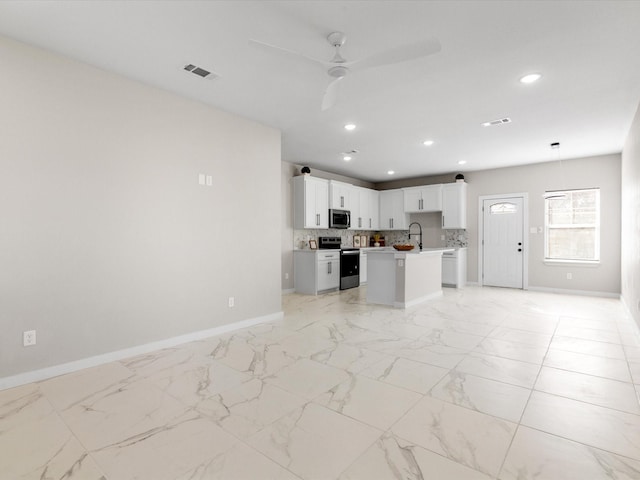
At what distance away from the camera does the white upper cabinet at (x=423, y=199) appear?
310 inches

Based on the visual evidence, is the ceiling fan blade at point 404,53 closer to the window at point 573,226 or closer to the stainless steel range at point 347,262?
the stainless steel range at point 347,262

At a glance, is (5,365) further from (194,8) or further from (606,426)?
(606,426)

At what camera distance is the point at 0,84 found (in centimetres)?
254

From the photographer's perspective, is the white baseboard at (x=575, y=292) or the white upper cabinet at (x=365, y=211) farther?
the white upper cabinet at (x=365, y=211)

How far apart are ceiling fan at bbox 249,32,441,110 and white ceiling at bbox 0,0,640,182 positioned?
101 millimetres

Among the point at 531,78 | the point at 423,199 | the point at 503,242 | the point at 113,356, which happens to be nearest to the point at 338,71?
the point at 531,78

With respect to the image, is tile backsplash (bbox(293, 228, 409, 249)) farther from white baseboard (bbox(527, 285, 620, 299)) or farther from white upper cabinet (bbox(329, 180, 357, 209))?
white baseboard (bbox(527, 285, 620, 299))

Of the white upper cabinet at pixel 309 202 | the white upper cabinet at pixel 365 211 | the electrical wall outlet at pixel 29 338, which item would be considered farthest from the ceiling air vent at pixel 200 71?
the white upper cabinet at pixel 365 211

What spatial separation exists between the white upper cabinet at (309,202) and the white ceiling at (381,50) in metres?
1.95

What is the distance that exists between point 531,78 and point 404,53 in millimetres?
1780

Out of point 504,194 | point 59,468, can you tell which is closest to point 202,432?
point 59,468

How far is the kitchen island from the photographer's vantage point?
209 inches

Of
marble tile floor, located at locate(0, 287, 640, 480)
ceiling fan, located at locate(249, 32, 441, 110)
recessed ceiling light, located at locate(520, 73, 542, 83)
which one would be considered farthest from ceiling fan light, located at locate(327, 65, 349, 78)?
marble tile floor, located at locate(0, 287, 640, 480)

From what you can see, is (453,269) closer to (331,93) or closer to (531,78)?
(531,78)
